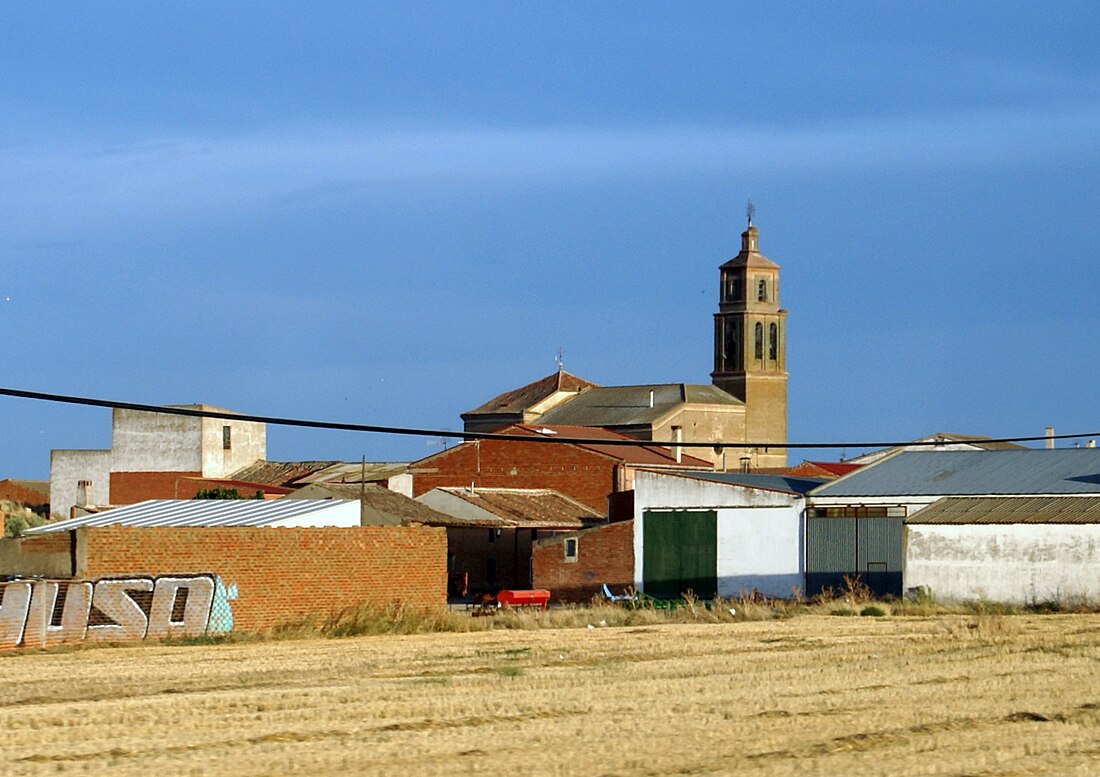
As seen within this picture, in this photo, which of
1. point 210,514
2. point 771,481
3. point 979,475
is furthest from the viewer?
point 771,481

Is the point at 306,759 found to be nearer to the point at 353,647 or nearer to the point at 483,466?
the point at 353,647

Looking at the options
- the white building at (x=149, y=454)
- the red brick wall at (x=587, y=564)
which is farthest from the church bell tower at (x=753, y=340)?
the red brick wall at (x=587, y=564)

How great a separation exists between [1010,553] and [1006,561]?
0.22m

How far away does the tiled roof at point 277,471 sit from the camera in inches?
3228

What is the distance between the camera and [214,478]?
3204 inches

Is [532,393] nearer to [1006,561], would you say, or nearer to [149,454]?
[149,454]

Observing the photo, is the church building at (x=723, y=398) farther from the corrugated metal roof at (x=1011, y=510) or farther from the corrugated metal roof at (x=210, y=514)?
the corrugated metal roof at (x=210, y=514)

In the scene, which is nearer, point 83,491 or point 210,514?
point 210,514

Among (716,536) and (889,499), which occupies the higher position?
(889,499)

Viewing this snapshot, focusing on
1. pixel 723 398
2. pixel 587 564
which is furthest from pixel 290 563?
pixel 723 398

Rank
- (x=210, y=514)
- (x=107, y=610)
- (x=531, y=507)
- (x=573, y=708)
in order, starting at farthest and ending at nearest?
(x=531, y=507) → (x=210, y=514) → (x=107, y=610) → (x=573, y=708)

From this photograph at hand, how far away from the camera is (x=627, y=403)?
9900cm

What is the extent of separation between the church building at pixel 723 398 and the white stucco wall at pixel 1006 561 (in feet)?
137

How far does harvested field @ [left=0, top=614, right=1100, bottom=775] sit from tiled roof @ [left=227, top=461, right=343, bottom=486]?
53.9 m
